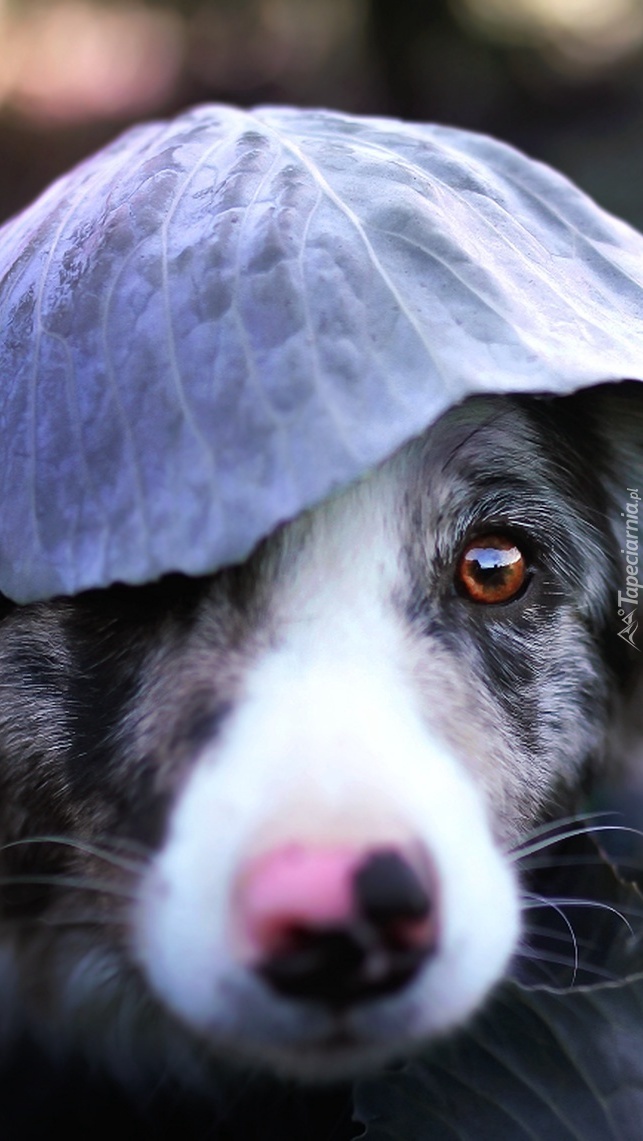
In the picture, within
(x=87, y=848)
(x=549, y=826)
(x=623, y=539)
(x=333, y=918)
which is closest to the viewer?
(x=333, y=918)

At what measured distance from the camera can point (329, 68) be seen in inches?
421

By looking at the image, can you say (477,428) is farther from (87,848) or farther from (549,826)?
(87,848)

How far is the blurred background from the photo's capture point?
9023 mm

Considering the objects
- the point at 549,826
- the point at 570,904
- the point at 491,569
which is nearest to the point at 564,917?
the point at 570,904

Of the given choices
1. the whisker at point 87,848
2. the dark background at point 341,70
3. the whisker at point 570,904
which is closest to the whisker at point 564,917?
the whisker at point 570,904

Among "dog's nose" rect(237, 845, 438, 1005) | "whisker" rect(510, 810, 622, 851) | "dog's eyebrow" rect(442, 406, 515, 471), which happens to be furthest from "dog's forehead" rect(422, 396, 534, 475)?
"dog's nose" rect(237, 845, 438, 1005)

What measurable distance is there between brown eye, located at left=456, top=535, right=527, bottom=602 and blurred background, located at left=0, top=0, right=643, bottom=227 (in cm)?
753

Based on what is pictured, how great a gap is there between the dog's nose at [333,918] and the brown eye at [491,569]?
1.70 ft

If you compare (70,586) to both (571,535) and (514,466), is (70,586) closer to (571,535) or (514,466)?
(514,466)

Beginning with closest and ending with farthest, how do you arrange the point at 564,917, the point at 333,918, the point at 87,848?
the point at 333,918
the point at 87,848
the point at 564,917

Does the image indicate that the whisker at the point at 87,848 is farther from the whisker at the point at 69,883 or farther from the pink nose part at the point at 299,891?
the pink nose part at the point at 299,891

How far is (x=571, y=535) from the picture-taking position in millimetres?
1681

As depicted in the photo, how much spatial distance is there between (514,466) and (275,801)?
2.25 ft

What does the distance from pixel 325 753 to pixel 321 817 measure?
0.25ft
